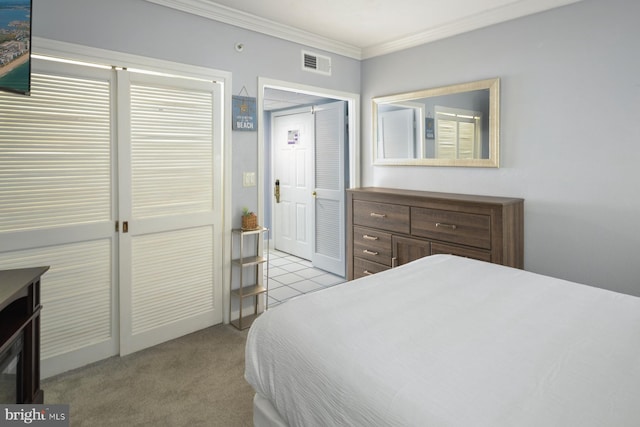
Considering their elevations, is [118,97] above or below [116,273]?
above

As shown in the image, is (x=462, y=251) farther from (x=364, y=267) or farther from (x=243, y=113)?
(x=243, y=113)

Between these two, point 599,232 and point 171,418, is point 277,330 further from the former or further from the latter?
point 599,232

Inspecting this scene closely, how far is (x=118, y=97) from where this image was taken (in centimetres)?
252

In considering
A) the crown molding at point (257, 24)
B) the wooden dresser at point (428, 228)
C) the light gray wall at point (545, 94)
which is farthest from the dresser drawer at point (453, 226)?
the crown molding at point (257, 24)

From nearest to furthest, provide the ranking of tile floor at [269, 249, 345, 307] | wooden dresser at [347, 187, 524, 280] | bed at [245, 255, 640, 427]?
1. bed at [245, 255, 640, 427]
2. wooden dresser at [347, 187, 524, 280]
3. tile floor at [269, 249, 345, 307]

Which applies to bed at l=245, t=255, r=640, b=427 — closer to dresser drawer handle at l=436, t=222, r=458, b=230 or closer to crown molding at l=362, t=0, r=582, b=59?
dresser drawer handle at l=436, t=222, r=458, b=230

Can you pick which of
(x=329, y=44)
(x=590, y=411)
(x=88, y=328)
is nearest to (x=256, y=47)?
(x=329, y=44)

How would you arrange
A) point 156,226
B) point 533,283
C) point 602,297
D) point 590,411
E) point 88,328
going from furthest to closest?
point 156,226 → point 88,328 → point 533,283 → point 602,297 → point 590,411

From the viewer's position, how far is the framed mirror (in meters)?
3.10

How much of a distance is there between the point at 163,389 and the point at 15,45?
198 cm

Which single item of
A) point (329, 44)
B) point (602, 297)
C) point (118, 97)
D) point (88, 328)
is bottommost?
point (88, 328)

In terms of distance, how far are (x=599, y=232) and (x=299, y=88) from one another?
8.87 ft

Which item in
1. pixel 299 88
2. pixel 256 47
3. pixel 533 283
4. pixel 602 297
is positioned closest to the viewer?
pixel 602 297

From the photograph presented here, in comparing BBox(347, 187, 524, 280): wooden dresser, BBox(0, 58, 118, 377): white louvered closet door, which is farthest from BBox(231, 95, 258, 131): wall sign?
BBox(347, 187, 524, 280): wooden dresser
